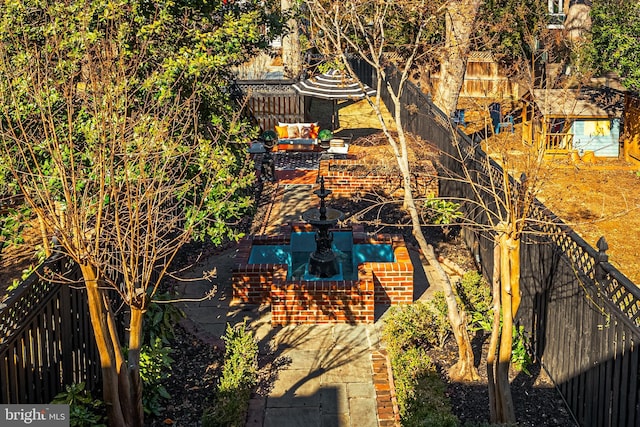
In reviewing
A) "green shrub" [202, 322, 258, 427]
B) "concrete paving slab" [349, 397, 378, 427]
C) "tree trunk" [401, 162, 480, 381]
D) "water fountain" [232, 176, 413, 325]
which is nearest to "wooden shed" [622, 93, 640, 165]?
"water fountain" [232, 176, 413, 325]

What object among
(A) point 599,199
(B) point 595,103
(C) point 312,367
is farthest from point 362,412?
(B) point 595,103

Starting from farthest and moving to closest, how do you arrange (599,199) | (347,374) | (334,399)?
(599,199) → (347,374) → (334,399)

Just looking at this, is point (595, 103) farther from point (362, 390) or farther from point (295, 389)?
point (295, 389)

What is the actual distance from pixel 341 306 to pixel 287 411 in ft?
8.20

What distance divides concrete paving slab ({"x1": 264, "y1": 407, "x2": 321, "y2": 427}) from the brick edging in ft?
2.35

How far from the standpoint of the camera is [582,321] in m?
7.21

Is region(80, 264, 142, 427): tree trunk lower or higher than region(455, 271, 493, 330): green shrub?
higher

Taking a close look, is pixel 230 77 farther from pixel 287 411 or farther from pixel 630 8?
pixel 630 8

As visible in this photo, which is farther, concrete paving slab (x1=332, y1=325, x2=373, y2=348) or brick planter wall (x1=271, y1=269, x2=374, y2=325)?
brick planter wall (x1=271, y1=269, x2=374, y2=325)

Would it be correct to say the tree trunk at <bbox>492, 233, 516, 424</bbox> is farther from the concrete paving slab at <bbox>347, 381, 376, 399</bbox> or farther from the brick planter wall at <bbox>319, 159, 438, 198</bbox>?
the brick planter wall at <bbox>319, 159, 438, 198</bbox>

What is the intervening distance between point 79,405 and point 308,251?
20.8 feet

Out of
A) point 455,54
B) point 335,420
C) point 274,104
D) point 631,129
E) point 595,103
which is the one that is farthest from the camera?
point 274,104

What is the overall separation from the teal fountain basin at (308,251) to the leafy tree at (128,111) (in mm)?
2472

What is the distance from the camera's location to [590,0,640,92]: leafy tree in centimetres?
1995
